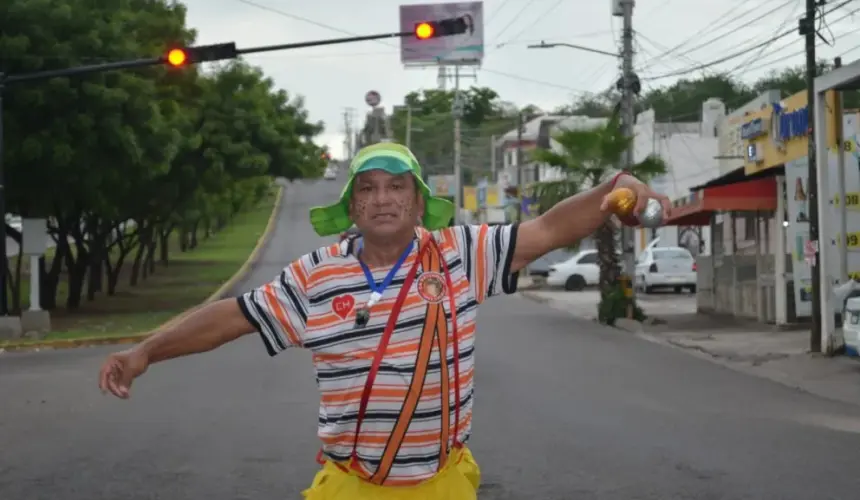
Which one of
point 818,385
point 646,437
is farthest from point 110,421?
point 818,385

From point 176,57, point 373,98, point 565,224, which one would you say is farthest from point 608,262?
point 373,98

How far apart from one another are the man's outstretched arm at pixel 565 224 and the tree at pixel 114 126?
23284mm

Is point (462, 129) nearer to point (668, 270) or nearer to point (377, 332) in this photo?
point (668, 270)

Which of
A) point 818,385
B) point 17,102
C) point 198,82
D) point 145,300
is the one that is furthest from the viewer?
point 145,300

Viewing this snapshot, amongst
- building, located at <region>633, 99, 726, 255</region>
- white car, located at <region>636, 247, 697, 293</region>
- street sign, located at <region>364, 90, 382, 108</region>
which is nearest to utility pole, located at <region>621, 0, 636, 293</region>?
white car, located at <region>636, 247, 697, 293</region>

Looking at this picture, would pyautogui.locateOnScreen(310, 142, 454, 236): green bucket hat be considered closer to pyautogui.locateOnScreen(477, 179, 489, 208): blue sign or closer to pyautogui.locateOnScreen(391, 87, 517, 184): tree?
pyautogui.locateOnScreen(477, 179, 489, 208): blue sign

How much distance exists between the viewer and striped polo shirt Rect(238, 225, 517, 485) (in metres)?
3.73

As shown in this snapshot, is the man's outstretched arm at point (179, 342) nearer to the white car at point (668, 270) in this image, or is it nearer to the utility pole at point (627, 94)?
the utility pole at point (627, 94)

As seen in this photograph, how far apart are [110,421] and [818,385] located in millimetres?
8796

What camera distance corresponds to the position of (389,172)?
3893 millimetres

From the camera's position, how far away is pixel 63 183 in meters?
28.0

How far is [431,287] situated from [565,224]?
0.47m

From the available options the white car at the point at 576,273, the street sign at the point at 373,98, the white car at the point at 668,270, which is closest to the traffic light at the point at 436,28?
the white car at the point at 668,270

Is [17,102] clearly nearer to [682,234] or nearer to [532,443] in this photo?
[532,443]
